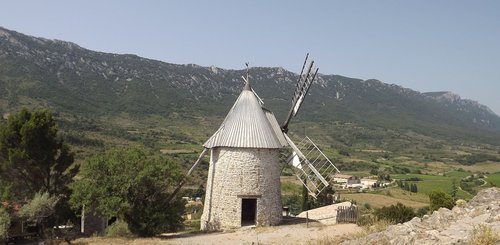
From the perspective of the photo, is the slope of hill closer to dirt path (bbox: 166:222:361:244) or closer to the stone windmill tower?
the stone windmill tower

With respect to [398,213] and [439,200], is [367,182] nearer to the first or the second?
[439,200]

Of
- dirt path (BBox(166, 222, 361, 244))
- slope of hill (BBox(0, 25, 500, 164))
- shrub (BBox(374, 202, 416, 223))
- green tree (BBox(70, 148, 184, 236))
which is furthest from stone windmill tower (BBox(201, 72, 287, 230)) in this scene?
slope of hill (BBox(0, 25, 500, 164))

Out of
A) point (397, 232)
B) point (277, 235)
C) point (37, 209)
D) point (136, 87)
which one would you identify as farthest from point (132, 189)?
point (136, 87)

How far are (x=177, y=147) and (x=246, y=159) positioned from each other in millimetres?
65873

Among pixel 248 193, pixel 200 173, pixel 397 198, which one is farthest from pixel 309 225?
pixel 397 198

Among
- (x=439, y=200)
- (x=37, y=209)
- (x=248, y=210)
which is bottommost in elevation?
(x=248, y=210)

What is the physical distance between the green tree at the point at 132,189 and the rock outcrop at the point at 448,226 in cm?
1068

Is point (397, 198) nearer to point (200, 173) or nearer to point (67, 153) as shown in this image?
point (200, 173)

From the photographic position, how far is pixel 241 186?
20.8m

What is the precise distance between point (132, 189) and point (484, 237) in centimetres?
1497

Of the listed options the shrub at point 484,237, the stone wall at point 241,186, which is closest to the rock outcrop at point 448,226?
the shrub at point 484,237

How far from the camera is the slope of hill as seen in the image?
9194cm

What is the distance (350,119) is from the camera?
171000 mm

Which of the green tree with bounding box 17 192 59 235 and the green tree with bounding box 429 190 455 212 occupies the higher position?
the green tree with bounding box 17 192 59 235
